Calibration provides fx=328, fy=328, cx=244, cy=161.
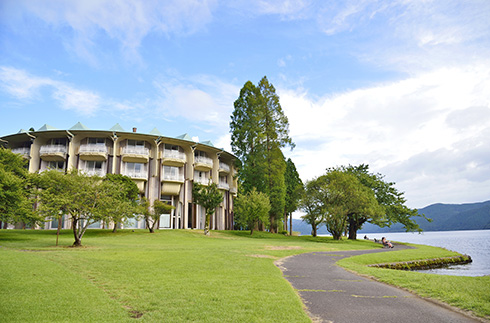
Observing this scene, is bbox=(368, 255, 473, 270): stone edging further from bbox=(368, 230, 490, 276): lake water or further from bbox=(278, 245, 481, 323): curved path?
bbox=(278, 245, 481, 323): curved path

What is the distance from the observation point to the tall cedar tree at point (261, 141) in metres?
47.4

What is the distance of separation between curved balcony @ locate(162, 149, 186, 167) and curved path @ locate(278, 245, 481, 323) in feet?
125

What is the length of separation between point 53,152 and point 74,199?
26814 mm

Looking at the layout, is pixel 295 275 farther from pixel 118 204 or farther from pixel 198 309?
pixel 118 204

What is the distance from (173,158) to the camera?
158ft

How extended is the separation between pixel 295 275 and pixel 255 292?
436cm

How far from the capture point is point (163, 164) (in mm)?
49344

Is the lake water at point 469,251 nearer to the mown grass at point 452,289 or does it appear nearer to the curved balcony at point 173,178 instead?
the mown grass at point 452,289

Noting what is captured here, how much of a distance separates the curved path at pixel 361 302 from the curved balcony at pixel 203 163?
39.8 m

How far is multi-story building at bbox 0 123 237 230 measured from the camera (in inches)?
1812

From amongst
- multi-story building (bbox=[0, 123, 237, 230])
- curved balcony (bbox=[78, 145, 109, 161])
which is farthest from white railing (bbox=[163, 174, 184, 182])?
curved balcony (bbox=[78, 145, 109, 161])

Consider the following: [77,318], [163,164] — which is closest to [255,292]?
[77,318]

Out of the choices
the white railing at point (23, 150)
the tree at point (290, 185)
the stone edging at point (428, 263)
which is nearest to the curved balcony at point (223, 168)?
the tree at point (290, 185)

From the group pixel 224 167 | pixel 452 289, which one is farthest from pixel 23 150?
pixel 452 289
